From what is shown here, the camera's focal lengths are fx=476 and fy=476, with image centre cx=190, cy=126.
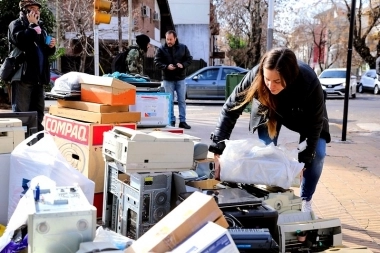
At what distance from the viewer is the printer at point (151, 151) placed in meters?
3.09

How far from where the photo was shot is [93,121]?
4.08 meters

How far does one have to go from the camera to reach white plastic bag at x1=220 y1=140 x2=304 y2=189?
11.2 ft

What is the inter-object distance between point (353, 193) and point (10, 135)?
3.65 m

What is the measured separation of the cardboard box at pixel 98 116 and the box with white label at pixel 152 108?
0.54 meters

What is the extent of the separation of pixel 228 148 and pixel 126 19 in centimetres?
2306

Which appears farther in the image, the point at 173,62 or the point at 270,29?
the point at 270,29

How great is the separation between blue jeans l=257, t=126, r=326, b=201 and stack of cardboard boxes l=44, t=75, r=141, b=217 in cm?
115

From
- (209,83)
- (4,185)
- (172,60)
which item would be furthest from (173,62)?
(209,83)

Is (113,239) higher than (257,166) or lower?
lower

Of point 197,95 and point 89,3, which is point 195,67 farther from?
point 197,95

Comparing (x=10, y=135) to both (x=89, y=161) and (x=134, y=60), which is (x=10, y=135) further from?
(x=134, y=60)

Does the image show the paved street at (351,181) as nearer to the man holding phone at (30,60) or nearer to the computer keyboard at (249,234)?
the computer keyboard at (249,234)

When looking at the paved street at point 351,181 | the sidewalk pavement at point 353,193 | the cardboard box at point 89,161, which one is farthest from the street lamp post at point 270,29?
the cardboard box at point 89,161

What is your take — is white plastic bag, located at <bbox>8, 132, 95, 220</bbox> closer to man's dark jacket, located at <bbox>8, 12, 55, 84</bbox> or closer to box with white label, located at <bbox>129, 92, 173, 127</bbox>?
box with white label, located at <bbox>129, 92, 173, 127</bbox>
